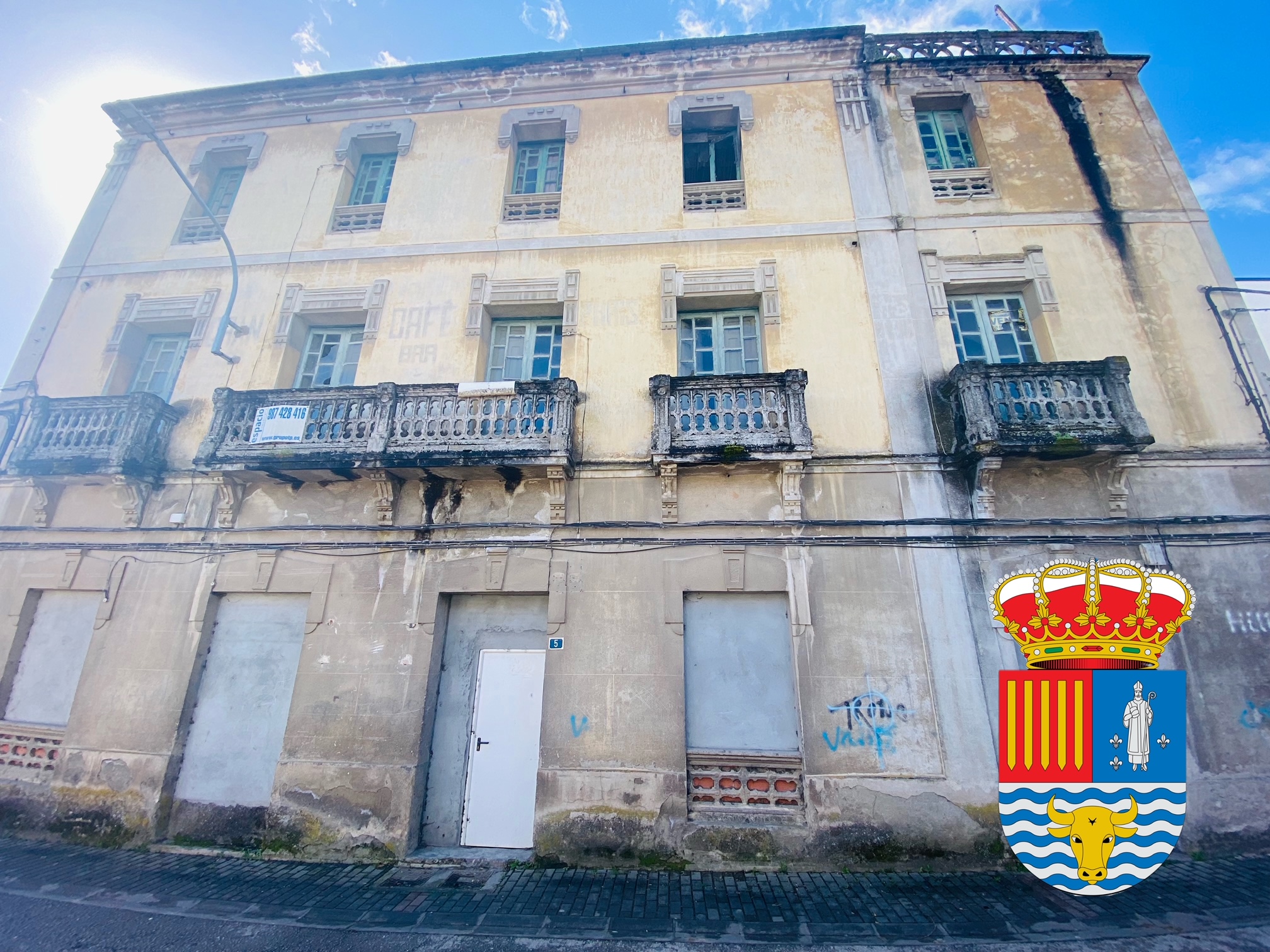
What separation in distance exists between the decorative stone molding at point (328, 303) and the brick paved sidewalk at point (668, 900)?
7342mm

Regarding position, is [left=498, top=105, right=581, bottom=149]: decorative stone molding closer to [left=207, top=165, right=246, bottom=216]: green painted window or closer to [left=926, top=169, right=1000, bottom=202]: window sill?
[left=207, top=165, right=246, bottom=216]: green painted window

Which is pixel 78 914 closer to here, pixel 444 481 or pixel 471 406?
pixel 444 481

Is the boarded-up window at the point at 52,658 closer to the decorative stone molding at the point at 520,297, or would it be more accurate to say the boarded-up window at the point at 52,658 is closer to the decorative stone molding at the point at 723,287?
the decorative stone molding at the point at 520,297

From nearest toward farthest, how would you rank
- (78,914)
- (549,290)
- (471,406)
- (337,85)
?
(78,914) → (471,406) → (549,290) → (337,85)

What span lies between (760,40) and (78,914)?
15111 millimetres

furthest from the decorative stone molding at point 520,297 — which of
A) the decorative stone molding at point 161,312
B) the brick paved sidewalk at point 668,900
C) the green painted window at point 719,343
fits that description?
the brick paved sidewalk at point 668,900

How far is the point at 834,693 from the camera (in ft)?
21.0

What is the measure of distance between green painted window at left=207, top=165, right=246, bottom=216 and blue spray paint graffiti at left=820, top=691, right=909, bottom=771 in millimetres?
13544

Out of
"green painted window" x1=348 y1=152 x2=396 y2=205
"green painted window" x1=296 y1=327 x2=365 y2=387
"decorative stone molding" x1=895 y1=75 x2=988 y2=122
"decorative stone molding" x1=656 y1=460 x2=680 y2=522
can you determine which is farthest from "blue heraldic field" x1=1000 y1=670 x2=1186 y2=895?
"green painted window" x1=348 y1=152 x2=396 y2=205

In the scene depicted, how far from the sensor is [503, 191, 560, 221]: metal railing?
9.26 metres

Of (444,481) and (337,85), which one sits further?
(337,85)

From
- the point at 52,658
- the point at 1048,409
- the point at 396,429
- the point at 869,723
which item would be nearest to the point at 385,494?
the point at 396,429

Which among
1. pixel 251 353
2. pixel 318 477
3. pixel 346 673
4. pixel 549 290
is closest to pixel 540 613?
pixel 346 673

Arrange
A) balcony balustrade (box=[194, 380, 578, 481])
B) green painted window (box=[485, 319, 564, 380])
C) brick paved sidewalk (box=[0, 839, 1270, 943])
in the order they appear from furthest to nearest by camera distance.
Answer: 1. green painted window (box=[485, 319, 564, 380])
2. balcony balustrade (box=[194, 380, 578, 481])
3. brick paved sidewalk (box=[0, 839, 1270, 943])
